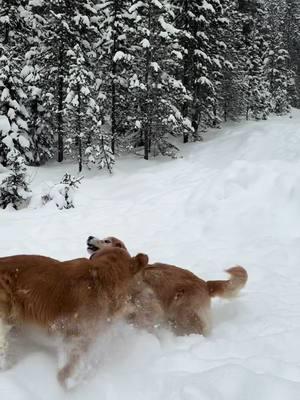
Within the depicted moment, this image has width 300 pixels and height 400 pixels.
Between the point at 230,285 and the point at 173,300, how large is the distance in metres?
0.80

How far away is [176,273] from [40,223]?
4.85 metres

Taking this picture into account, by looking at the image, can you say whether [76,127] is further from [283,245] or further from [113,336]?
[113,336]

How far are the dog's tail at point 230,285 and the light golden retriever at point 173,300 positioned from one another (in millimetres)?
12

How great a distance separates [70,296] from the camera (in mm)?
3656

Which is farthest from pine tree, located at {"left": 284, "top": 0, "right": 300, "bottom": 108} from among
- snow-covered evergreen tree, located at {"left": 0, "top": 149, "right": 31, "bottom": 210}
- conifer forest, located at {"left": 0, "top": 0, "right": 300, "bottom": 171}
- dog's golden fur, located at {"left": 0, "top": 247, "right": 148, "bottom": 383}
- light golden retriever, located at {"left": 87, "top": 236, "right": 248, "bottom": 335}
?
dog's golden fur, located at {"left": 0, "top": 247, "right": 148, "bottom": 383}

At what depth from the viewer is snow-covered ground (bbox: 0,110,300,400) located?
11.3 feet

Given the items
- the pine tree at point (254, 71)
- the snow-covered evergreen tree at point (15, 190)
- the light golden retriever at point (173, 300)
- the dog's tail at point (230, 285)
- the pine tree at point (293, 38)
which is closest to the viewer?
the light golden retriever at point (173, 300)

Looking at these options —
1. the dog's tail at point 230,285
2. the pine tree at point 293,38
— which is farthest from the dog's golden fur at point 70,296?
the pine tree at point 293,38

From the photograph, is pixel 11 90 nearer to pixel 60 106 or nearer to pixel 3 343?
pixel 60 106

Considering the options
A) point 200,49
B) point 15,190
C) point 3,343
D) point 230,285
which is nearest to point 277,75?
point 200,49

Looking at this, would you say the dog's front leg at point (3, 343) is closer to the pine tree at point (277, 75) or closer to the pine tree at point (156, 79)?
the pine tree at point (156, 79)

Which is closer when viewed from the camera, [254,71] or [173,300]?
[173,300]

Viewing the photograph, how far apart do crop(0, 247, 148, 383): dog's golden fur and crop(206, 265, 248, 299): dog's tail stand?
1444 millimetres

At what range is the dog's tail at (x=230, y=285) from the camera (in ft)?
16.4
